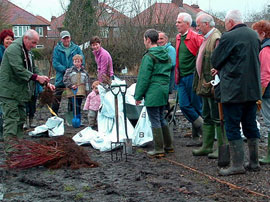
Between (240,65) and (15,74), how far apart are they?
3685mm

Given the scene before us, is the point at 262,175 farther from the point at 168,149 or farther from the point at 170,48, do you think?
the point at 170,48

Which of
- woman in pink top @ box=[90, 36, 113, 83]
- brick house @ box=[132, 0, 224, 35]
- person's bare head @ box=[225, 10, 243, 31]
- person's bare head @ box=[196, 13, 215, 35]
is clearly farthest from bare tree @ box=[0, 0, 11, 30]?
person's bare head @ box=[225, 10, 243, 31]

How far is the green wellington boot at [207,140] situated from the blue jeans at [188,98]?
2.78ft

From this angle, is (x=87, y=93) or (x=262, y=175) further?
(x=87, y=93)

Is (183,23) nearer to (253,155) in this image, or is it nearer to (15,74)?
(253,155)

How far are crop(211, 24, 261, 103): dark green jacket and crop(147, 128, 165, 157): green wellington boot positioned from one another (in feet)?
5.58

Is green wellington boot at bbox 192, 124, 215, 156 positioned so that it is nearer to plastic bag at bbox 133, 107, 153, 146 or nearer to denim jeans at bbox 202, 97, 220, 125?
denim jeans at bbox 202, 97, 220, 125

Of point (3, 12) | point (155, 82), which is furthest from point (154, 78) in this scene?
point (3, 12)

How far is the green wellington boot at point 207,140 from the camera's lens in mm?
7208

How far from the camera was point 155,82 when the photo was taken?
24.1 feet

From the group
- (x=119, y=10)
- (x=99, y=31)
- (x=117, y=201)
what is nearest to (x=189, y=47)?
(x=117, y=201)

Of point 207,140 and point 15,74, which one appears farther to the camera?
point 15,74

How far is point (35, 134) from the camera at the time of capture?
959 cm

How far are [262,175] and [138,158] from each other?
2116 millimetres
